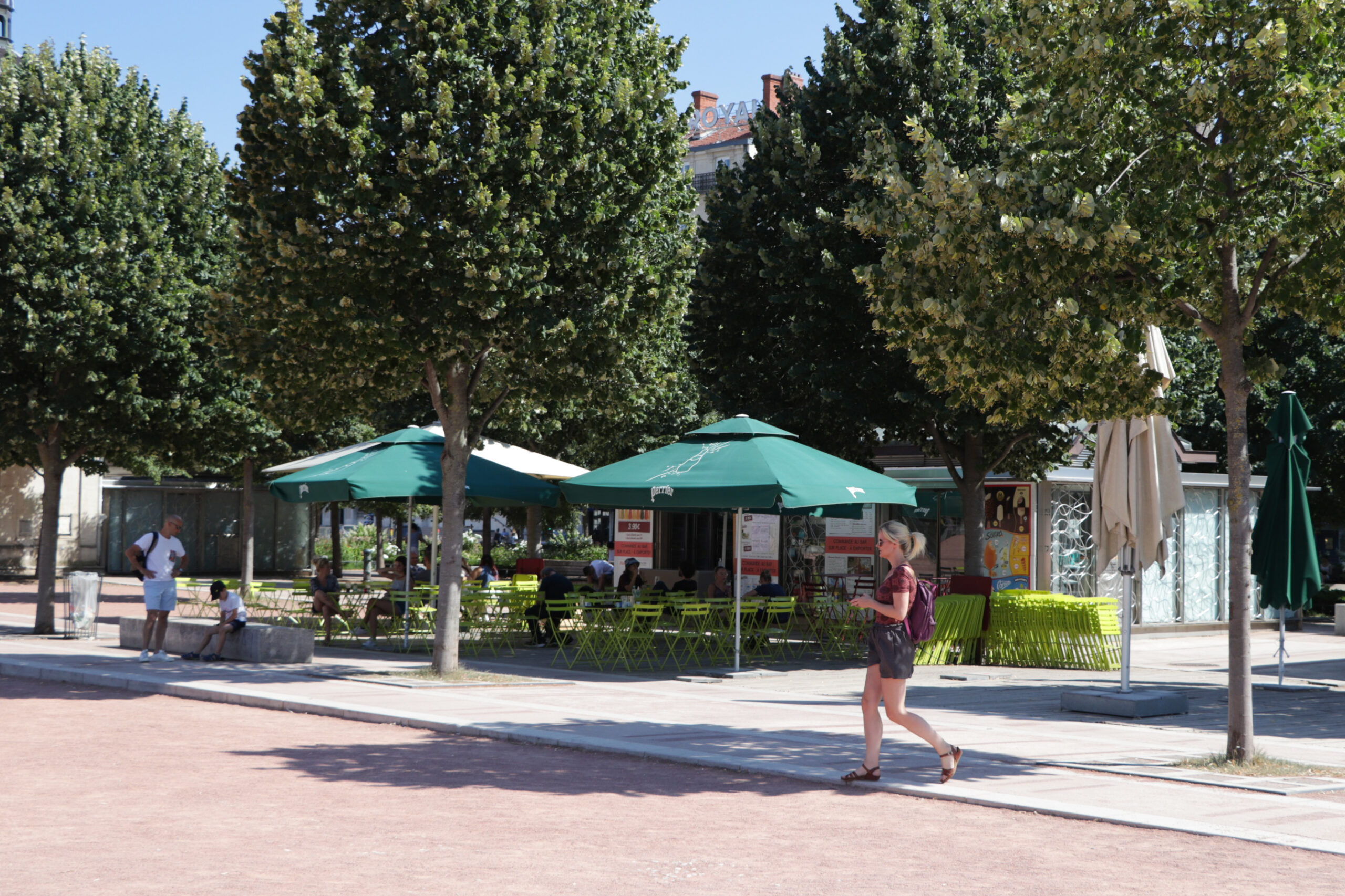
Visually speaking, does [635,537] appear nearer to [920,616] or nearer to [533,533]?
[533,533]

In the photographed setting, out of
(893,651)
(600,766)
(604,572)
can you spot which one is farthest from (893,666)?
(604,572)

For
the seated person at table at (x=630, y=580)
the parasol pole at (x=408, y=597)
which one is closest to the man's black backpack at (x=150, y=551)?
the parasol pole at (x=408, y=597)

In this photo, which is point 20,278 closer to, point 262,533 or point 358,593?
point 358,593

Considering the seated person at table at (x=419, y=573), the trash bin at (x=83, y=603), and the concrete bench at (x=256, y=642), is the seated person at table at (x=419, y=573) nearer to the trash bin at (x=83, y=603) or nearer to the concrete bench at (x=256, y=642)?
the trash bin at (x=83, y=603)

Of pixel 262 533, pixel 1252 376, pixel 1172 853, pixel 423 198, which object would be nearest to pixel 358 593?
pixel 423 198

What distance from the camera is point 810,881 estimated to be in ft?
19.6

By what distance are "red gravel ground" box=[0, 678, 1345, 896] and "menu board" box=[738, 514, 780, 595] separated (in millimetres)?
16130

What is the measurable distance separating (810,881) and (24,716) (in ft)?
26.6

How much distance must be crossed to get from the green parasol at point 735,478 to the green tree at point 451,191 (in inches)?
68.1

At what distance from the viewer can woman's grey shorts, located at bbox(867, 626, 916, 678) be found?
8.30 meters

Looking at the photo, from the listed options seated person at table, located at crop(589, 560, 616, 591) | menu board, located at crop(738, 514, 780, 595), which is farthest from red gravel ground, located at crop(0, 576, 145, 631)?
menu board, located at crop(738, 514, 780, 595)

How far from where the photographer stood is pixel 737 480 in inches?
588

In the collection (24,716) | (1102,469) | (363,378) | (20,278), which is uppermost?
(20,278)

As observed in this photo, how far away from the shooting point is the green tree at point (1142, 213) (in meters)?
9.09
